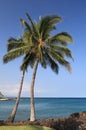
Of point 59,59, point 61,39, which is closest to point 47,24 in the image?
point 61,39

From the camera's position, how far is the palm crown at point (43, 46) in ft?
92.7

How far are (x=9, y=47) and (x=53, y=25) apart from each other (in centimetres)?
503

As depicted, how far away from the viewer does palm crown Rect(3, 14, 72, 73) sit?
28250 millimetres

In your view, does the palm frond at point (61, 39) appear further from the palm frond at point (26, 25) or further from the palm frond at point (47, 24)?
the palm frond at point (26, 25)

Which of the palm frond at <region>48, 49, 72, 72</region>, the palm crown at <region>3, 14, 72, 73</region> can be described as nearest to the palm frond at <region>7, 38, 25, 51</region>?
the palm crown at <region>3, 14, 72, 73</region>

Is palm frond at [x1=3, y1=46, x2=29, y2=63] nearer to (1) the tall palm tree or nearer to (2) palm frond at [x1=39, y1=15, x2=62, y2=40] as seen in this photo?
(1) the tall palm tree

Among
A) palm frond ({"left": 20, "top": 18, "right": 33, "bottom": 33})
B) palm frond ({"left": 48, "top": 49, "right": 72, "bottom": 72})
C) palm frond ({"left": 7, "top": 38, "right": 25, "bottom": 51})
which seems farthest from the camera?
palm frond ({"left": 7, "top": 38, "right": 25, "bottom": 51})

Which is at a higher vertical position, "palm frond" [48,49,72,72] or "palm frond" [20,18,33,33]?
"palm frond" [20,18,33,33]

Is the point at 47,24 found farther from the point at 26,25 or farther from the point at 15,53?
the point at 15,53

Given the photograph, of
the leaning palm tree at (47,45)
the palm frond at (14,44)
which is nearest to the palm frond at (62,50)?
the leaning palm tree at (47,45)

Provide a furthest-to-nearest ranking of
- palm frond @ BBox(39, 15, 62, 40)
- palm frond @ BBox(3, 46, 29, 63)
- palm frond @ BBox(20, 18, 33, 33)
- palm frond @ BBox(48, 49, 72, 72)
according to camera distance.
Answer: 1. palm frond @ BBox(39, 15, 62, 40)
2. palm frond @ BBox(20, 18, 33, 33)
3. palm frond @ BBox(3, 46, 29, 63)
4. palm frond @ BBox(48, 49, 72, 72)

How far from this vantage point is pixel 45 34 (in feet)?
95.1

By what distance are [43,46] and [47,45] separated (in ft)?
1.60

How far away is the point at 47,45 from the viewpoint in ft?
94.3
